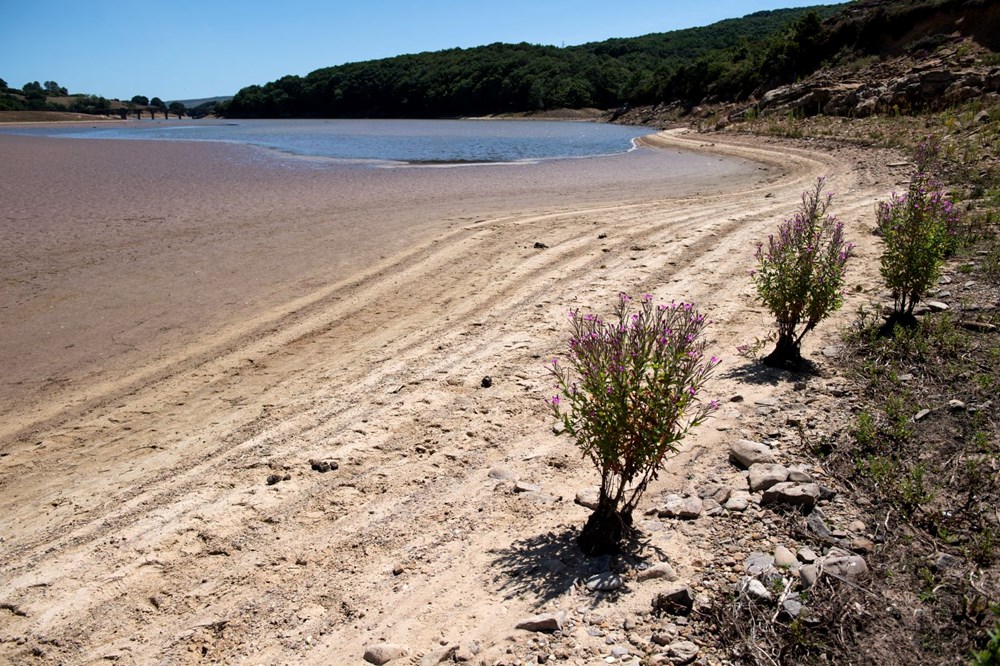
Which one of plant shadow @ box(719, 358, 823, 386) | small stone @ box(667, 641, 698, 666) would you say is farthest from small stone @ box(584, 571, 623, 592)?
plant shadow @ box(719, 358, 823, 386)

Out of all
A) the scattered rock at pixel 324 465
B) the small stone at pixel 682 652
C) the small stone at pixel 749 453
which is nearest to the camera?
the small stone at pixel 682 652

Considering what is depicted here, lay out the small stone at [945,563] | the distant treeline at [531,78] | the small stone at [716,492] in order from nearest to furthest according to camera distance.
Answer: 1. the small stone at [945,563]
2. the small stone at [716,492]
3. the distant treeline at [531,78]

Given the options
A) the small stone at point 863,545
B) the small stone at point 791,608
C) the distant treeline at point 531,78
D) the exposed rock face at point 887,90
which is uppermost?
the distant treeline at point 531,78

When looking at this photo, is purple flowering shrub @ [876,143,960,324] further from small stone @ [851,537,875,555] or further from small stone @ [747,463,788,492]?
small stone @ [851,537,875,555]

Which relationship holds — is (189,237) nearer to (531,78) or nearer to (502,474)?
(502,474)

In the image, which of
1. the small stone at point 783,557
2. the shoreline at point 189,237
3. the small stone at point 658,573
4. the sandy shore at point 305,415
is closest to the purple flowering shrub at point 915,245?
the sandy shore at point 305,415

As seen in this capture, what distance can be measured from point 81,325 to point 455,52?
12887 cm

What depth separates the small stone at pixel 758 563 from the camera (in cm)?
318

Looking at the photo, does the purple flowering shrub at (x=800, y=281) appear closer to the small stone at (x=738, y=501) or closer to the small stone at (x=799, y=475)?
the small stone at (x=799, y=475)

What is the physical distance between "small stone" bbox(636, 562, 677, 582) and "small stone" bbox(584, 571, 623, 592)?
0.35 ft

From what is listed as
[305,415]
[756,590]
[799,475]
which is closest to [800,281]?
[799,475]

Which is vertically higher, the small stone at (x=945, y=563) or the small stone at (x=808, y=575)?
the small stone at (x=945, y=563)

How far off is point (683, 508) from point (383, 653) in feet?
5.81

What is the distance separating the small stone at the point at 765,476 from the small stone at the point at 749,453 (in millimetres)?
92
